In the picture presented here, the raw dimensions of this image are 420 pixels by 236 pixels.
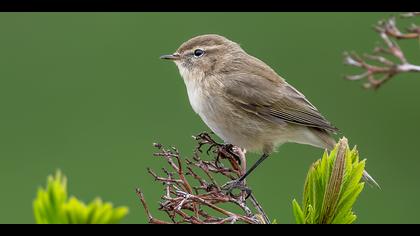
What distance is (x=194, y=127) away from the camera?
6.68 m

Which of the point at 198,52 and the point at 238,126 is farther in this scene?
the point at 198,52

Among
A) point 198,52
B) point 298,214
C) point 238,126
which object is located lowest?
point 298,214

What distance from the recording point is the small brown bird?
4.25m

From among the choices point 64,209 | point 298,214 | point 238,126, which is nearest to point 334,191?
point 298,214

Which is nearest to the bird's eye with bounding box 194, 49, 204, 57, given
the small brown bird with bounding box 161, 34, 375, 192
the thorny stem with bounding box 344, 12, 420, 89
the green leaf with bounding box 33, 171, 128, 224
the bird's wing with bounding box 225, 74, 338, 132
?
the small brown bird with bounding box 161, 34, 375, 192

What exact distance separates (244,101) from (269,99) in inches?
8.0

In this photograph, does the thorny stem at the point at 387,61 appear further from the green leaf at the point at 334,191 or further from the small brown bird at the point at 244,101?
the small brown bird at the point at 244,101

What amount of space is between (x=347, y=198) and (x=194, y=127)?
5.37m

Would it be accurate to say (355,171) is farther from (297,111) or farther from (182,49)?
(182,49)

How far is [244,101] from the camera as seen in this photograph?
14.7 feet

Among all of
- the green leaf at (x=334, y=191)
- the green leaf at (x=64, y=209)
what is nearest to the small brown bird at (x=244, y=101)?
the green leaf at (x=334, y=191)

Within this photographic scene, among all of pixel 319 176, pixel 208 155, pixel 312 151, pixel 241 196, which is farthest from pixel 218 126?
pixel 312 151

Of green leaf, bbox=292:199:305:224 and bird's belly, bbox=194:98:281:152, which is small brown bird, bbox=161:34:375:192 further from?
green leaf, bbox=292:199:305:224

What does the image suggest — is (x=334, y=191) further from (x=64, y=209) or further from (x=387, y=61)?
(x=64, y=209)
